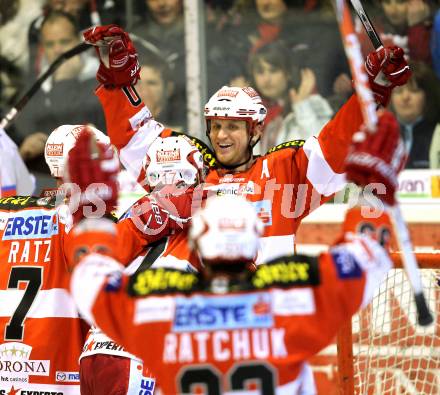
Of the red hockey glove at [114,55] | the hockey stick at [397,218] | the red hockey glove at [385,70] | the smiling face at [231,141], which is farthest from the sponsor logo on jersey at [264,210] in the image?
the hockey stick at [397,218]

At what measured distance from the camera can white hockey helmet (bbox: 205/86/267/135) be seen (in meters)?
4.27

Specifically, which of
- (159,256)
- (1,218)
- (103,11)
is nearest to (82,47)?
(103,11)

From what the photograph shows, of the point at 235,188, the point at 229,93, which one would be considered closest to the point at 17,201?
the point at 235,188

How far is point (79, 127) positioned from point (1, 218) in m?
0.44

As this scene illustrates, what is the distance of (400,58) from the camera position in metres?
4.01

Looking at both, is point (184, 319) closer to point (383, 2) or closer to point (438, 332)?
point (438, 332)

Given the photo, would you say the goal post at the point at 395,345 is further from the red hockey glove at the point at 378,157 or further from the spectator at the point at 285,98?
the spectator at the point at 285,98

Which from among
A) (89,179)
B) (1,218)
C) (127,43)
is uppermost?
(127,43)

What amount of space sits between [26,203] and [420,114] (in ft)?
10.2

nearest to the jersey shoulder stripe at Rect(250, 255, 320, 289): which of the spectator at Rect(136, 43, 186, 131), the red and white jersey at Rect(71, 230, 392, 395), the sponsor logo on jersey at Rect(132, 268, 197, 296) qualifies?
the red and white jersey at Rect(71, 230, 392, 395)

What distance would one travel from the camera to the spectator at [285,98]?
6.59m

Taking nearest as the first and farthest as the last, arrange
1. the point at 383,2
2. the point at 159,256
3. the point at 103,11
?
the point at 159,256 → the point at 383,2 → the point at 103,11

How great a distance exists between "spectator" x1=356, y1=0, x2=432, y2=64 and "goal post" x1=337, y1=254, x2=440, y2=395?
7.13ft

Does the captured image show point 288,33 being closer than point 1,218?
No
